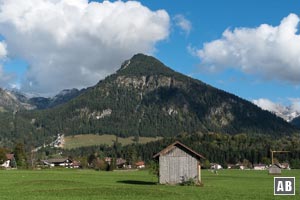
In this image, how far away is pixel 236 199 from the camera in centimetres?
4509

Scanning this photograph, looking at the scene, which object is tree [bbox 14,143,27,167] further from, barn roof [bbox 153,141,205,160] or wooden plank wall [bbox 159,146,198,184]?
wooden plank wall [bbox 159,146,198,184]

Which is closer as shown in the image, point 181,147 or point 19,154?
point 181,147

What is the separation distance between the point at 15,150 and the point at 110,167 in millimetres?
38991

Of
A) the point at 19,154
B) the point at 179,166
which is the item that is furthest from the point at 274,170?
the point at 19,154

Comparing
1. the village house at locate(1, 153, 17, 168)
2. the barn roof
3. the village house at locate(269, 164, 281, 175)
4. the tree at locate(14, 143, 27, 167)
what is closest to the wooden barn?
the barn roof

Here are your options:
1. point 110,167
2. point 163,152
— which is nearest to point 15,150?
point 110,167

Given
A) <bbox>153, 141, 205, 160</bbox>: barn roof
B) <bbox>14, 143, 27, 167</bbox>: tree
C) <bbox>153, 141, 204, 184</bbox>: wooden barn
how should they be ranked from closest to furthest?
1. <bbox>153, 141, 204, 184</bbox>: wooden barn
2. <bbox>153, 141, 205, 160</bbox>: barn roof
3. <bbox>14, 143, 27, 167</bbox>: tree

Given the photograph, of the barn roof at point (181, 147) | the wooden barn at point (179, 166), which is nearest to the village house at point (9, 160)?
the barn roof at point (181, 147)

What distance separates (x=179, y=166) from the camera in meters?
75.6

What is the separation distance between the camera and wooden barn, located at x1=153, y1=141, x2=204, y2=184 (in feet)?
246

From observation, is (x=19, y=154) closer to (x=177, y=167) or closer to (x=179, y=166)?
(x=177, y=167)

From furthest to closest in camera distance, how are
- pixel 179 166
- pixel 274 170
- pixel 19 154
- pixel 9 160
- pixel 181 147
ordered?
1. pixel 9 160
2. pixel 19 154
3. pixel 274 170
4. pixel 181 147
5. pixel 179 166

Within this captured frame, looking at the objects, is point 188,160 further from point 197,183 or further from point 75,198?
point 75,198

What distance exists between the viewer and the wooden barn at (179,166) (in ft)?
246
